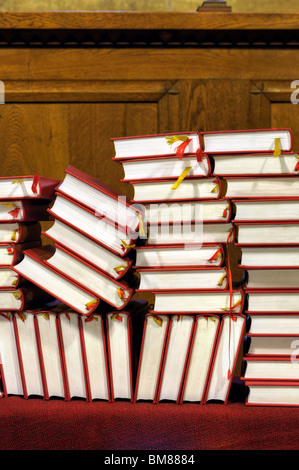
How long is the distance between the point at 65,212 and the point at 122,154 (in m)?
0.18

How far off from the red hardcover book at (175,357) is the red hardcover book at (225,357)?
6 centimetres

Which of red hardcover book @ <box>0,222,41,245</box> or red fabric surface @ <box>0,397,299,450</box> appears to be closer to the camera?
red fabric surface @ <box>0,397,299,450</box>

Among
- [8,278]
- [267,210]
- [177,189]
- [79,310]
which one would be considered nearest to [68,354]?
[79,310]

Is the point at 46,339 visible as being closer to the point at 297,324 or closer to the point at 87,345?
the point at 87,345

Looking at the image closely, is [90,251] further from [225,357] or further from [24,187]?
[225,357]

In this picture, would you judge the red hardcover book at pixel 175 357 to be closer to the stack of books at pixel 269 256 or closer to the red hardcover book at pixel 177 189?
the stack of books at pixel 269 256

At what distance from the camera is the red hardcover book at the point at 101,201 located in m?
1.06

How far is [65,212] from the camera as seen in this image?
1080 mm

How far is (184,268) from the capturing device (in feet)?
3.44

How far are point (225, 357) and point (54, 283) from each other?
0.42 m

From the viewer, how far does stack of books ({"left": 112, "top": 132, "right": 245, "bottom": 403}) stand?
3.42 ft

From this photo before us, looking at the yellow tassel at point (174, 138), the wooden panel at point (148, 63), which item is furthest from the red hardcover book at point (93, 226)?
the wooden panel at point (148, 63)

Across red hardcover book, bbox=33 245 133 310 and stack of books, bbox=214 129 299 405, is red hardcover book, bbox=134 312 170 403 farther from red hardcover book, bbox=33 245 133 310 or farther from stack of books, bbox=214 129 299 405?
stack of books, bbox=214 129 299 405

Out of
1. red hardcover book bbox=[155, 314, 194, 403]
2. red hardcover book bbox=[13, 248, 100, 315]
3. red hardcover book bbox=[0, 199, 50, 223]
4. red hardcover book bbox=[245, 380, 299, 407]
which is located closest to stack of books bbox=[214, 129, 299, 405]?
red hardcover book bbox=[245, 380, 299, 407]
